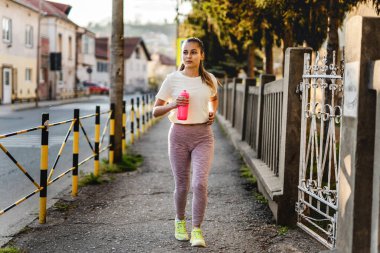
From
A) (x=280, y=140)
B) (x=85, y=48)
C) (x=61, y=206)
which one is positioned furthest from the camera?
(x=85, y=48)

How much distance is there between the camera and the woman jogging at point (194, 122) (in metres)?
5.32

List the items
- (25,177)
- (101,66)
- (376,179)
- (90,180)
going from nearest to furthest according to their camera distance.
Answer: (376,179) → (90,180) → (25,177) → (101,66)

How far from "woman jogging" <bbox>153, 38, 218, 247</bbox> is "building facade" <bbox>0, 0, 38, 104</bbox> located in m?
30.2

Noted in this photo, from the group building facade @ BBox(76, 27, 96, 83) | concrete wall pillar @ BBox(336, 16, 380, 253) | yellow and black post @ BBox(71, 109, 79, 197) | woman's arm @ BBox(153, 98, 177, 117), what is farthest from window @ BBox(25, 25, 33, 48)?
concrete wall pillar @ BBox(336, 16, 380, 253)

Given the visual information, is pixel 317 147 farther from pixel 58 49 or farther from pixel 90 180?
pixel 58 49

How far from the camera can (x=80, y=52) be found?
60.1m

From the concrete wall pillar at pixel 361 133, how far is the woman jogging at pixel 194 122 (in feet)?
4.99

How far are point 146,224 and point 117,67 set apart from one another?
508cm

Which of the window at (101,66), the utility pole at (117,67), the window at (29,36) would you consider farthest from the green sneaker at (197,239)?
the window at (101,66)

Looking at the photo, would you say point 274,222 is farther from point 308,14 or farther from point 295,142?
point 308,14

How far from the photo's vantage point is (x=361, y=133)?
396 cm

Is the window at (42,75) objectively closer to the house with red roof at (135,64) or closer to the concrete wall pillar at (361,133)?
the house with red roof at (135,64)

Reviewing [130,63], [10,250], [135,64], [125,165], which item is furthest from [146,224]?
[135,64]

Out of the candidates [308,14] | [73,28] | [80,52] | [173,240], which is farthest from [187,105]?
[80,52]
